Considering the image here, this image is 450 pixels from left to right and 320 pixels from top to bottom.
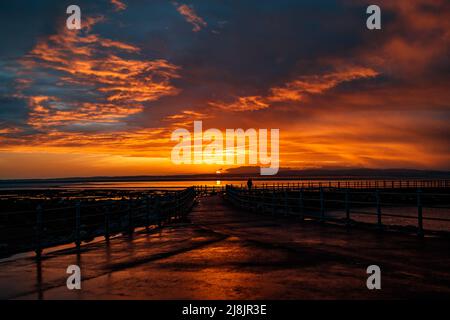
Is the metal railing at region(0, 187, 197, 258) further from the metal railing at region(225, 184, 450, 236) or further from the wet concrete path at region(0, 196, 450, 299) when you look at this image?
the metal railing at region(225, 184, 450, 236)

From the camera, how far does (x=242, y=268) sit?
34.0 ft

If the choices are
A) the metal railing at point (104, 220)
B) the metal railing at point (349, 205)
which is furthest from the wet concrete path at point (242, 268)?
the metal railing at point (349, 205)

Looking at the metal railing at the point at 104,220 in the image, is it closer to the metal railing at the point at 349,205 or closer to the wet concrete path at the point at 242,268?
the wet concrete path at the point at 242,268

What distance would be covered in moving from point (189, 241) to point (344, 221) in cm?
775

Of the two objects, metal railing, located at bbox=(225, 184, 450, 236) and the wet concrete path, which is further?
metal railing, located at bbox=(225, 184, 450, 236)

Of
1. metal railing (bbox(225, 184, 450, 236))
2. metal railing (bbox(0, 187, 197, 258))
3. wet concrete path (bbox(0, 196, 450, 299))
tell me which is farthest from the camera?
metal railing (bbox(225, 184, 450, 236))

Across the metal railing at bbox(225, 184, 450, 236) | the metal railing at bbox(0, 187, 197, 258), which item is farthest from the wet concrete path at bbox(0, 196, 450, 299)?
the metal railing at bbox(225, 184, 450, 236)

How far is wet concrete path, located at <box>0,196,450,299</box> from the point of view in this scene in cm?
800

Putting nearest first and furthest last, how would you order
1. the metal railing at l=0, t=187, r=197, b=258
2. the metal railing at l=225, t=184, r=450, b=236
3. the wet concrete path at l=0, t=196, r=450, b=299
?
1. the wet concrete path at l=0, t=196, r=450, b=299
2. the metal railing at l=0, t=187, r=197, b=258
3. the metal railing at l=225, t=184, r=450, b=236

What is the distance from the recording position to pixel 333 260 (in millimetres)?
11312

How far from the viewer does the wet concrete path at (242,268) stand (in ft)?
26.2

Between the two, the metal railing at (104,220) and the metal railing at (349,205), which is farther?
the metal railing at (349,205)

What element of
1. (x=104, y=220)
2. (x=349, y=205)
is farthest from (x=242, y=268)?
(x=349, y=205)
